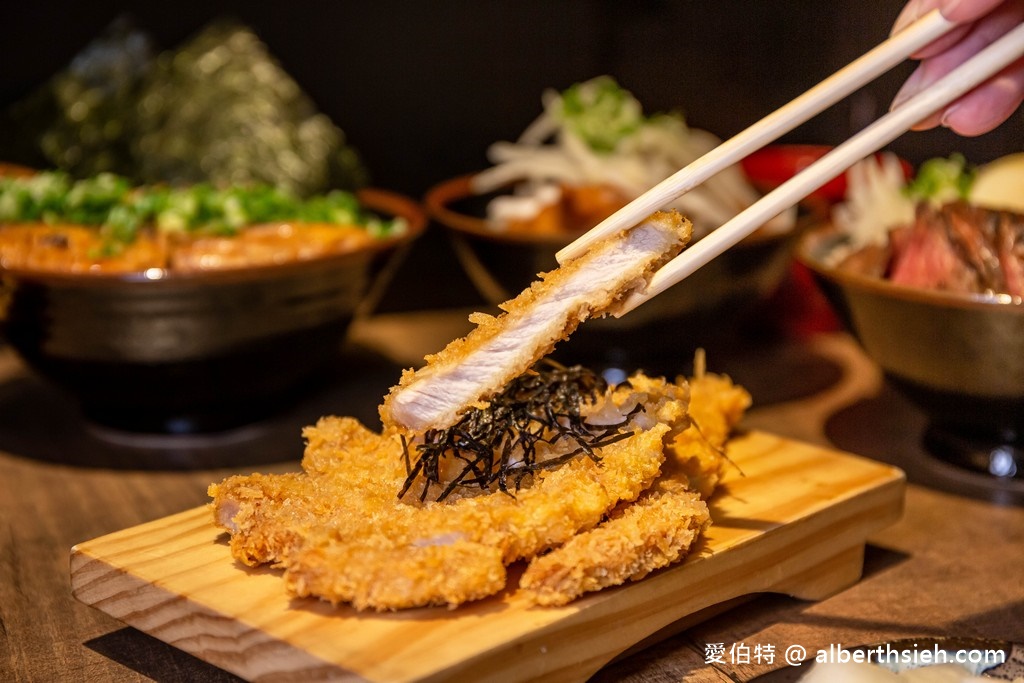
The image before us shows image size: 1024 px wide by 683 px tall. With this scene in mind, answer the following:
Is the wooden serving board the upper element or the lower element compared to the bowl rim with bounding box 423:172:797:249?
lower

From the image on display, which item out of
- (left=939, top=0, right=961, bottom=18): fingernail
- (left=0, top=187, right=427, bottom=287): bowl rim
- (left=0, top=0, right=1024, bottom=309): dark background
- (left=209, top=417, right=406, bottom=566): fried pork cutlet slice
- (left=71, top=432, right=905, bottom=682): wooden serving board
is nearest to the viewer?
(left=71, top=432, right=905, bottom=682): wooden serving board

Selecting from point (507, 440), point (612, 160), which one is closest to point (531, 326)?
point (507, 440)

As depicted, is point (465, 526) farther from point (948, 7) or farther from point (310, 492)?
point (948, 7)

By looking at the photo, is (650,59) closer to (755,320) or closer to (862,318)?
(755,320)

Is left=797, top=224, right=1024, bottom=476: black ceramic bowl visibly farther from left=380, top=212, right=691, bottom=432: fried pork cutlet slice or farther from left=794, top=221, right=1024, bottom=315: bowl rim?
left=380, top=212, right=691, bottom=432: fried pork cutlet slice

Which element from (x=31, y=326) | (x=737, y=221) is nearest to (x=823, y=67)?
(x=737, y=221)

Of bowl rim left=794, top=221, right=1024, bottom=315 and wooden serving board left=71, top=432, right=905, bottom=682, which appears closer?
wooden serving board left=71, top=432, right=905, bottom=682

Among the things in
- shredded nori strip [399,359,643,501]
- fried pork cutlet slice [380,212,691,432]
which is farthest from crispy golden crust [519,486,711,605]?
fried pork cutlet slice [380,212,691,432]
